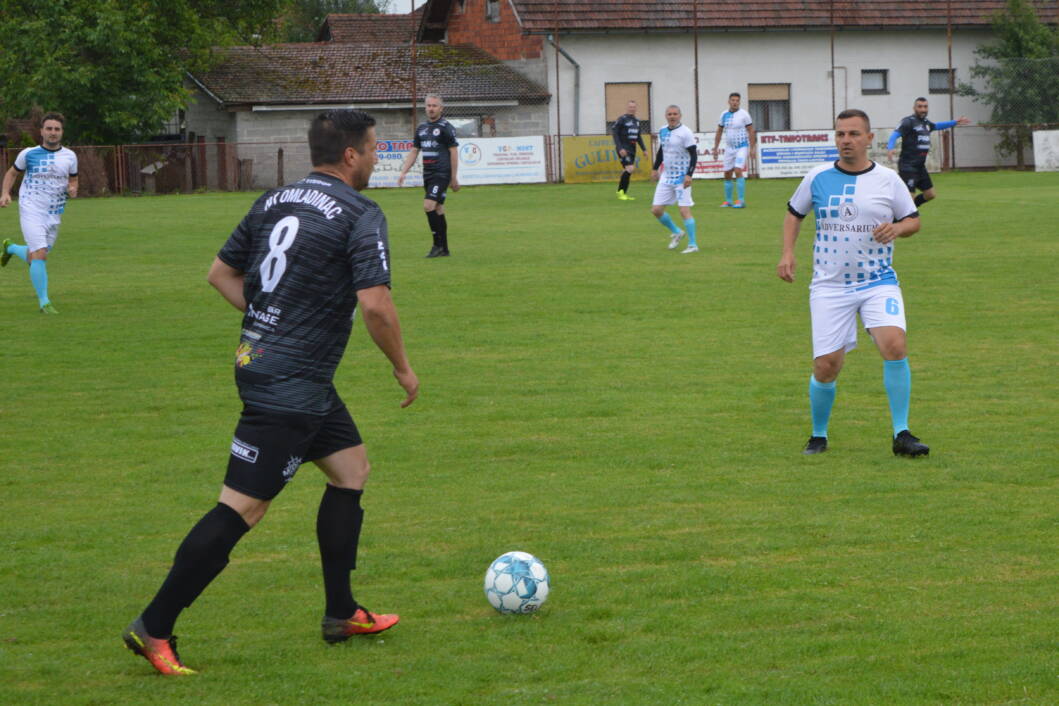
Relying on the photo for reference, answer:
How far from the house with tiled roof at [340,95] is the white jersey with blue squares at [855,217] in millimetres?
36617

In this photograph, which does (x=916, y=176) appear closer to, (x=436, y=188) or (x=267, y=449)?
(x=436, y=188)

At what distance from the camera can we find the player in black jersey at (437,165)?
18844mm

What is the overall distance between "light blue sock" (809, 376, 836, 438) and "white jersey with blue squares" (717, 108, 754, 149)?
20423 mm

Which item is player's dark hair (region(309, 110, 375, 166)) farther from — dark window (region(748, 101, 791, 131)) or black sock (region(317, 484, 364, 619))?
dark window (region(748, 101, 791, 131))

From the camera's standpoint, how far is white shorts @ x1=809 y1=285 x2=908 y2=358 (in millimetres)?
7688

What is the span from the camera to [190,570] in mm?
4574

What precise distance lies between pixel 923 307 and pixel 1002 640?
929cm

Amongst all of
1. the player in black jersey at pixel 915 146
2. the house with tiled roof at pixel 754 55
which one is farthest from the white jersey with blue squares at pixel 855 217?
the house with tiled roof at pixel 754 55

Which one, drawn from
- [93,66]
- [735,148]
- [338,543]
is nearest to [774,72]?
[735,148]

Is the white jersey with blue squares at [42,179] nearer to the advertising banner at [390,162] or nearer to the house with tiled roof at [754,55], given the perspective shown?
the advertising banner at [390,162]

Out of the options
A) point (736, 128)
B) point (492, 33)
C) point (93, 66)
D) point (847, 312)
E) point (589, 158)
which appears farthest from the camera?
point (492, 33)

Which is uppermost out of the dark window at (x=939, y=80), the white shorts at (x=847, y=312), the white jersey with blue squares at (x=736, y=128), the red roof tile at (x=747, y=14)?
the red roof tile at (x=747, y=14)

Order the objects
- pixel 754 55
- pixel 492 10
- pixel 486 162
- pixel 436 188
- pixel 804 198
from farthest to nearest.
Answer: pixel 492 10
pixel 754 55
pixel 486 162
pixel 436 188
pixel 804 198

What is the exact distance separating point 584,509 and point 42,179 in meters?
9.53
